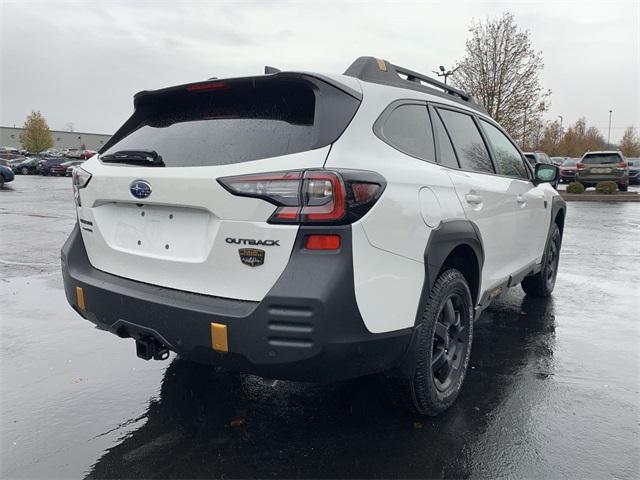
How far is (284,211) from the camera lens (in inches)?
89.7

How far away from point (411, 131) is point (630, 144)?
3174 inches

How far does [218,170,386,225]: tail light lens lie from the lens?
2.26 meters

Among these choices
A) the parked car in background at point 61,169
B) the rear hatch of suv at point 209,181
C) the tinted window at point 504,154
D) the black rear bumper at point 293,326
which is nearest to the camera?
the black rear bumper at point 293,326

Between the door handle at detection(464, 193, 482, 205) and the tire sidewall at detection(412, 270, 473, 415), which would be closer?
the tire sidewall at detection(412, 270, 473, 415)

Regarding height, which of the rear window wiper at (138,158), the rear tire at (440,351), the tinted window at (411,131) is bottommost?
the rear tire at (440,351)

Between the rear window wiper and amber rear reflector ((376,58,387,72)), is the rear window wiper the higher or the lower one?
the lower one

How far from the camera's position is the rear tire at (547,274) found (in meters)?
5.62

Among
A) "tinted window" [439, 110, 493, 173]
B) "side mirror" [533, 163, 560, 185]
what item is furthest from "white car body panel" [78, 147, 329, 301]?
"side mirror" [533, 163, 560, 185]

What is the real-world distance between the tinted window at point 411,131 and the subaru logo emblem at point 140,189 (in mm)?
1210

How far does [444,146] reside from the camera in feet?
11.2

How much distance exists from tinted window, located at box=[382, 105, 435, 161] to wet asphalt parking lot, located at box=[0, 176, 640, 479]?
1508mm

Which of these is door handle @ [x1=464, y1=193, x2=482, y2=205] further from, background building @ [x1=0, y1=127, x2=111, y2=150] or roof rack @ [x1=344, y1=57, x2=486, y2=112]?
background building @ [x1=0, y1=127, x2=111, y2=150]

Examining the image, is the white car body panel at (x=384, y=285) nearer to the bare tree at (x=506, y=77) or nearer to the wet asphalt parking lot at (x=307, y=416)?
the wet asphalt parking lot at (x=307, y=416)

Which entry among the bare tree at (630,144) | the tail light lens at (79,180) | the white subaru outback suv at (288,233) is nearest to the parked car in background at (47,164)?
the tail light lens at (79,180)
